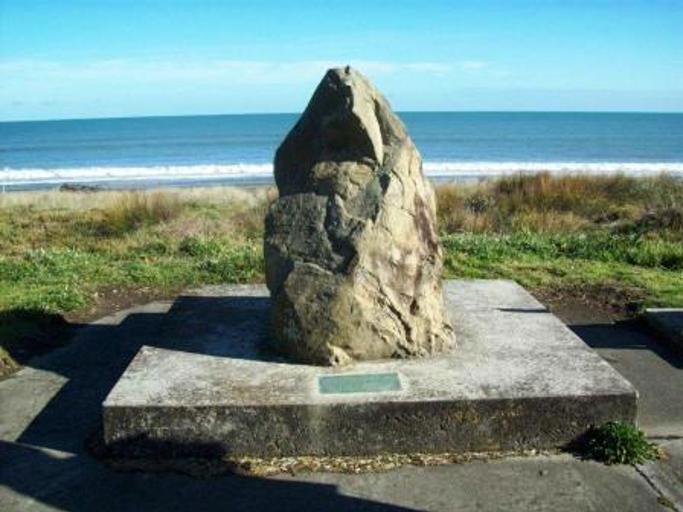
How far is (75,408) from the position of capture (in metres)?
4.99

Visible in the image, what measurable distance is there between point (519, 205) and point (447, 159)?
31.5 meters

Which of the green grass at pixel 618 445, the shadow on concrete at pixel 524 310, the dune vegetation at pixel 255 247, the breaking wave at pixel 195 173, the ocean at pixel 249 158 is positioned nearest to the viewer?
the green grass at pixel 618 445

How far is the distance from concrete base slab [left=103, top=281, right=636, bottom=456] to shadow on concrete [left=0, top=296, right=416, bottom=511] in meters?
0.26

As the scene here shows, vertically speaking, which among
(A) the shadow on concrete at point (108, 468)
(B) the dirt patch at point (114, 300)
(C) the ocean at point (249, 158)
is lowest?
(C) the ocean at point (249, 158)

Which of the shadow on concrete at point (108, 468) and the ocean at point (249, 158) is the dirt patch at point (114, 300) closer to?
the shadow on concrete at point (108, 468)

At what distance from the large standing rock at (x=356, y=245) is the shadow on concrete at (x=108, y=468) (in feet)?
1.79

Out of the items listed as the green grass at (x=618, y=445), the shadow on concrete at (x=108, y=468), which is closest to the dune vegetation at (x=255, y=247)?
the shadow on concrete at (x=108, y=468)

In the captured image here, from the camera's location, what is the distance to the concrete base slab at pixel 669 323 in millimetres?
6145

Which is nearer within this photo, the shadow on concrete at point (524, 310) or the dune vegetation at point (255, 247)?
the shadow on concrete at point (524, 310)

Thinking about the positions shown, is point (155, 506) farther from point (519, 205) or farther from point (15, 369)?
point (519, 205)

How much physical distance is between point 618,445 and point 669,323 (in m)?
2.52

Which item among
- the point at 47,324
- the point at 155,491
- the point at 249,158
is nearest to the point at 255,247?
the point at 47,324

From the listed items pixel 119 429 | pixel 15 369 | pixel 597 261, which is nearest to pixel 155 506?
pixel 119 429

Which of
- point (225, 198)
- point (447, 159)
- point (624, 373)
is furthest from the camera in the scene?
point (447, 159)
